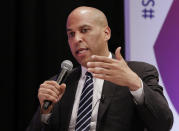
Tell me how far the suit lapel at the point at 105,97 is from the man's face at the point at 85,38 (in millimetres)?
197

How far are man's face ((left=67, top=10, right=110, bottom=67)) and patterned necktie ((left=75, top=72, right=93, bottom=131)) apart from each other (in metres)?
0.14

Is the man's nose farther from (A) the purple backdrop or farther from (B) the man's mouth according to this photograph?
(A) the purple backdrop

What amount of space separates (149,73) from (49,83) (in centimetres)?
56

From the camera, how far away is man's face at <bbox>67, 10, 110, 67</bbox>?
201 cm

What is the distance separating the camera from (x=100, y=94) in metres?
1.97

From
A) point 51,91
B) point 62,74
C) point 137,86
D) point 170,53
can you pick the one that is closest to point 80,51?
point 62,74

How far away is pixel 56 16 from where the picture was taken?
9.43 ft

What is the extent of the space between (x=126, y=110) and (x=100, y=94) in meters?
0.19

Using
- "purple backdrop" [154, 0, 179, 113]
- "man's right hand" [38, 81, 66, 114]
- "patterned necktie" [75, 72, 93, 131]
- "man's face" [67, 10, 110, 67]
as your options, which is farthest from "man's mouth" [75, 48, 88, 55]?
"purple backdrop" [154, 0, 179, 113]

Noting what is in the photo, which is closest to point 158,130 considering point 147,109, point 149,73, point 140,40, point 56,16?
point 147,109

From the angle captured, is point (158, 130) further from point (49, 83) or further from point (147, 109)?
point (49, 83)

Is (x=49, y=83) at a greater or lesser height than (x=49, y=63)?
greater

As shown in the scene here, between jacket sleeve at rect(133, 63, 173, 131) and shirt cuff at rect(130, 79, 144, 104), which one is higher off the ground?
shirt cuff at rect(130, 79, 144, 104)

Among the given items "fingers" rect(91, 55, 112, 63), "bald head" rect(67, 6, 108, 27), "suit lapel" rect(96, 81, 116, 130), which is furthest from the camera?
"bald head" rect(67, 6, 108, 27)
